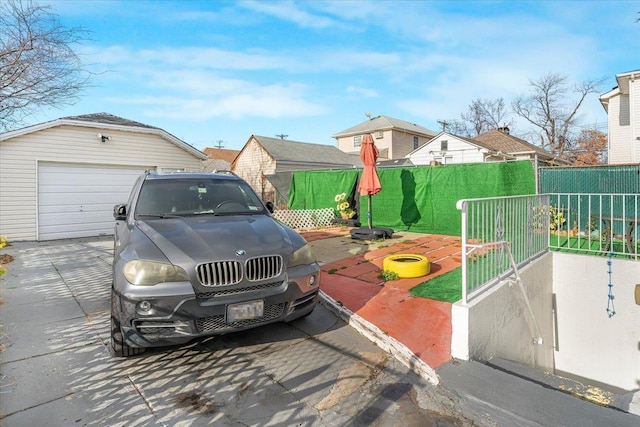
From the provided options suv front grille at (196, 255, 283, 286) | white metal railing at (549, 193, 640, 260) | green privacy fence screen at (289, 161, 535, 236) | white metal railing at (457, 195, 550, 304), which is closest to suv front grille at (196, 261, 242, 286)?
suv front grille at (196, 255, 283, 286)

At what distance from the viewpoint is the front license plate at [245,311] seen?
110 inches

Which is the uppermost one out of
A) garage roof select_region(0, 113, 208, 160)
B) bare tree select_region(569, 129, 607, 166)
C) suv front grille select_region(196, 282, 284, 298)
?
bare tree select_region(569, 129, 607, 166)

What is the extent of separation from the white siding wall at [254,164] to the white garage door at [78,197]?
1242cm

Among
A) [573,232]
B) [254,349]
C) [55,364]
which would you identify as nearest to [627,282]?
[573,232]

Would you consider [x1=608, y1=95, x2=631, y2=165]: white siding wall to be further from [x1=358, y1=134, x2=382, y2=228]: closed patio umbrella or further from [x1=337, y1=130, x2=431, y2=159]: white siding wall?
[x1=337, y1=130, x2=431, y2=159]: white siding wall

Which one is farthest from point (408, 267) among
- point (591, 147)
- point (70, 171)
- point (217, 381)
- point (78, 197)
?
point (591, 147)

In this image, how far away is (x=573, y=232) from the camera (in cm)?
802

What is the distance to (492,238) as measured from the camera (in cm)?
391

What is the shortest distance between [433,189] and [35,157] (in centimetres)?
1142

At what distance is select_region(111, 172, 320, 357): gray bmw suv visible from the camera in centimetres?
267

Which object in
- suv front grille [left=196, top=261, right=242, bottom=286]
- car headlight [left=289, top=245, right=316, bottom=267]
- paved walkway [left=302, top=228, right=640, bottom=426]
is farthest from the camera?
car headlight [left=289, top=245, right=316, bottom=267]

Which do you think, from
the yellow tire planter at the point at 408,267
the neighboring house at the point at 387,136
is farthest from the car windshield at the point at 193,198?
the neighboring house at the point at 387,136

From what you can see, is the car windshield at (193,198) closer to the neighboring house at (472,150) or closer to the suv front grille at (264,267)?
the suv front grille at (264,267)

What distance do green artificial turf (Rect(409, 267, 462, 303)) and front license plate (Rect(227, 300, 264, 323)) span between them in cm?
247
